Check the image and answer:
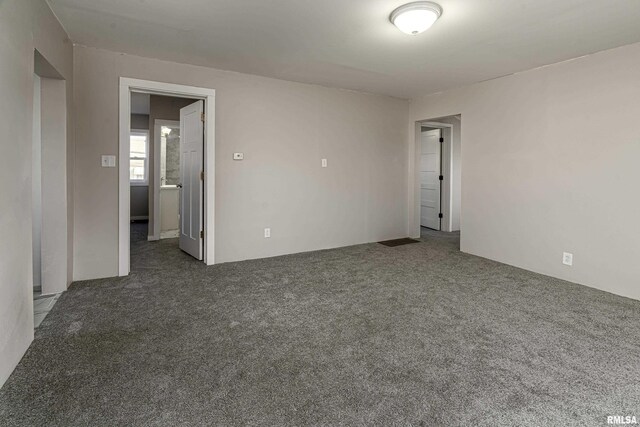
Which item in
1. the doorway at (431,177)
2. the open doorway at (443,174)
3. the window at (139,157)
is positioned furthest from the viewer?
the window at (139,157)

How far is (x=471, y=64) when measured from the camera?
3.78 m

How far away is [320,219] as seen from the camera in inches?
197

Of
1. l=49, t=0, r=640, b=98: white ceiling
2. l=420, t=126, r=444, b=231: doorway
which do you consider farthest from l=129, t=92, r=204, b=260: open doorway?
l=420, t=126, r=444, b=231: doorway

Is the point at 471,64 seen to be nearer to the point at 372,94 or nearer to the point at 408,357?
the point at 372,94

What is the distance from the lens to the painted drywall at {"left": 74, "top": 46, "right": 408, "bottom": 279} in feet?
11.5

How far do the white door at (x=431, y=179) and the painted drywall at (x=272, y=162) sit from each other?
1353mm

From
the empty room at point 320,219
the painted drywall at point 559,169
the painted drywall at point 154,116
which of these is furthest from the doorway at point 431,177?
the painted drywall at point 154,116

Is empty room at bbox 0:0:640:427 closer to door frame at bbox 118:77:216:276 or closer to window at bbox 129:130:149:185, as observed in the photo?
door frame at bbox 118:77:216:276

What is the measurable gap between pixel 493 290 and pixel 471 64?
7.82 ft

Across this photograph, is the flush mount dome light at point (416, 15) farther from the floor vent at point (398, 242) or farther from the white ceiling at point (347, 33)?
the floor vent at point (398, 242)

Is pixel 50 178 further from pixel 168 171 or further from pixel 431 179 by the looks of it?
pixel 431 179

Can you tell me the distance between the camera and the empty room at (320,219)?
1.80m

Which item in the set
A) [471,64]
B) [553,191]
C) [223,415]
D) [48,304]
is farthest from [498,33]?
[48,304]

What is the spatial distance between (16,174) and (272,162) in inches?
111
